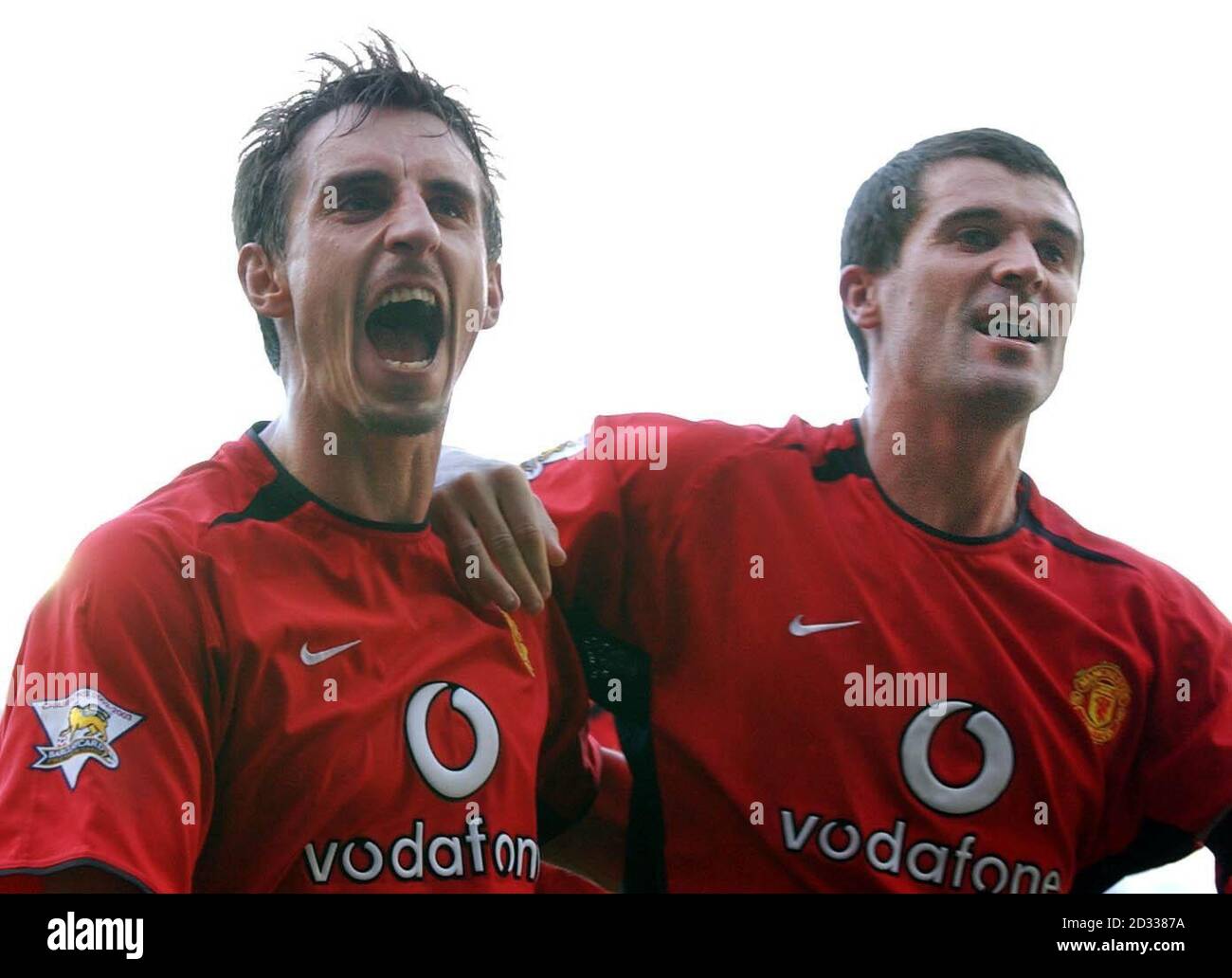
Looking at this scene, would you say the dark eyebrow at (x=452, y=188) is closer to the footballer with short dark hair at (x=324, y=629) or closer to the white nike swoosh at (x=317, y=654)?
the footballer with short dark hair at (x=324, y=629)

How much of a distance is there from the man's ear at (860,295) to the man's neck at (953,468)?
20 centimetres

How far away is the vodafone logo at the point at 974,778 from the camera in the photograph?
3.02m

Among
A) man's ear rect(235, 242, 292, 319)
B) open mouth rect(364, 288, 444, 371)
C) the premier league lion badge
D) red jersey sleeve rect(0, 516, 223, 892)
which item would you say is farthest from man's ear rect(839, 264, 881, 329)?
the premier league lion badge

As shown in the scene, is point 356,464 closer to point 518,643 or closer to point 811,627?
point 518,643

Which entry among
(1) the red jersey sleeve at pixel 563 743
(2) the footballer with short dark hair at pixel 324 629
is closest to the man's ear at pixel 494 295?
(2) the footballer with short dark hair at pixel 324 629

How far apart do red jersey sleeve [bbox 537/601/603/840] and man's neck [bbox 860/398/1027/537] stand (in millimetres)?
702

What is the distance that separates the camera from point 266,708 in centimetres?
264

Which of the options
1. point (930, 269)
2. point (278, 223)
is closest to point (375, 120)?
point (278, 223)

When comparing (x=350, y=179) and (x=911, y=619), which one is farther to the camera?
(x=911, y=619)

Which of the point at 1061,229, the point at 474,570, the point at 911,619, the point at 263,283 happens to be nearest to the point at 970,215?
the point at 1061,229

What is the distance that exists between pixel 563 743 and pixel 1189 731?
1141mm

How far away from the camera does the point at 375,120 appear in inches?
119

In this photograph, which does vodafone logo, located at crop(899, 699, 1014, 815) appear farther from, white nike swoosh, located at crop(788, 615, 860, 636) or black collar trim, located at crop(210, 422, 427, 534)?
black collar trim, located at crop(210, 422, 427, 534)

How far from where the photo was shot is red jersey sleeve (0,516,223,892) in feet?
7.80
